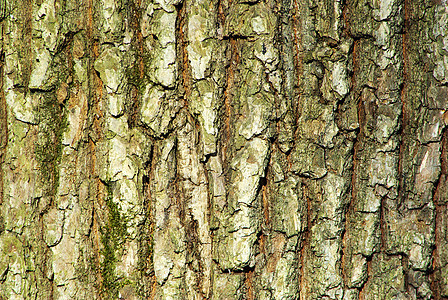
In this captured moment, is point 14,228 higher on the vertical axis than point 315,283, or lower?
higher

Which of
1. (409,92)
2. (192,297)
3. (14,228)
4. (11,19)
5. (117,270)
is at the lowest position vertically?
(192,297)

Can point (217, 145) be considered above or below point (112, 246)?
above

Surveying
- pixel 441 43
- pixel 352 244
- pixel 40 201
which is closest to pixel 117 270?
pixel 40 201

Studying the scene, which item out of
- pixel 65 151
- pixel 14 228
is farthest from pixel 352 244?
pixel 14 228

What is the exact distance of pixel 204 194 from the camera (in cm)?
160

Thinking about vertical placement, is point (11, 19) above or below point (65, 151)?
above

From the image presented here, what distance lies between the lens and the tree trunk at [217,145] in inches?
61.5

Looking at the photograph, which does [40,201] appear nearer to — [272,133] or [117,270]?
[117,270]

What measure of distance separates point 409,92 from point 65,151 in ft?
4.97

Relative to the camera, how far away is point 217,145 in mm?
1584

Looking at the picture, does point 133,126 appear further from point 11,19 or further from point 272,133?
point 11,19

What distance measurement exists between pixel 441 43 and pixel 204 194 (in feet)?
3.98

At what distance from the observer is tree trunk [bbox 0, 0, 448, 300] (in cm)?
156

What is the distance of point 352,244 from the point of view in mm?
1652
